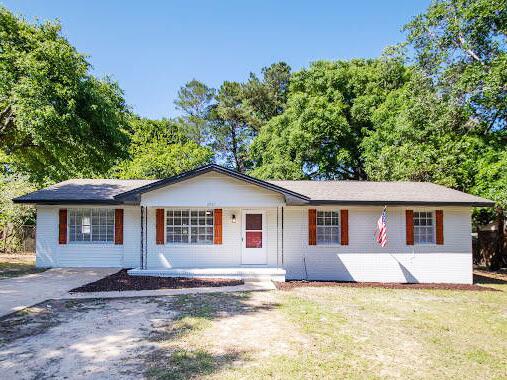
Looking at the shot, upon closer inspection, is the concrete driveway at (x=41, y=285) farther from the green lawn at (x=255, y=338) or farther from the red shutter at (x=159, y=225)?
the red shutter at (x=159, y=225)

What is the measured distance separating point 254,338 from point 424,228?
1008 centimetres

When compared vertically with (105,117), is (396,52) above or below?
above

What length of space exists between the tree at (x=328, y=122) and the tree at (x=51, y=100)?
12.5 m

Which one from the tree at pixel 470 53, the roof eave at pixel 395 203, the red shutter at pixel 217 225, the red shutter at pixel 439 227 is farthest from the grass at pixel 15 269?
the tree at pixel 470 53

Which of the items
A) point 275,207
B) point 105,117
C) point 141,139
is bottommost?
point 275,207

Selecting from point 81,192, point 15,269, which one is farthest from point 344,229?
point 15,269

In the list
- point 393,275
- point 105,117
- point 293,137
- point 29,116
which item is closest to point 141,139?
point 293,137

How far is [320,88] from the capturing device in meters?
27.9

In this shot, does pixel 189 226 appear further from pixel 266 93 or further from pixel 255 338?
pixel 266 93

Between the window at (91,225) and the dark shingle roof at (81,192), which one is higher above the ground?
the dark shingle roof at (81,192)

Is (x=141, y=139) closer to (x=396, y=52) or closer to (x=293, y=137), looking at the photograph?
(x=293, y=137)

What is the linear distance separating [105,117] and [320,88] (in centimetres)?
1690

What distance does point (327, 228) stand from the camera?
14.3 m

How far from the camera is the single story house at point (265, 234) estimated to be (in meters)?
13.8
